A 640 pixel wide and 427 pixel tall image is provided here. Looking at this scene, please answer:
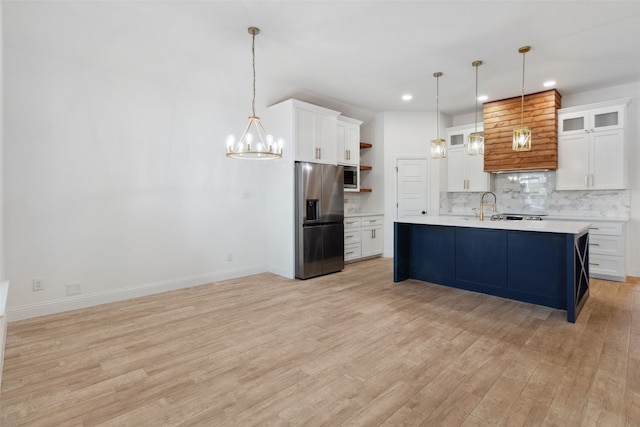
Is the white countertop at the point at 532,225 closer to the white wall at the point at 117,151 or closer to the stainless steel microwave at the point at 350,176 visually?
the stainless steel microwave at the point at 350,176

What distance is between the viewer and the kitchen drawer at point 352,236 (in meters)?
5.86

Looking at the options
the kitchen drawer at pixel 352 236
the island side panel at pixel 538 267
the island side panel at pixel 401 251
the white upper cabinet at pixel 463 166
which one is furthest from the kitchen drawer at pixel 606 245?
the kitchen drawer at pixel 352 236

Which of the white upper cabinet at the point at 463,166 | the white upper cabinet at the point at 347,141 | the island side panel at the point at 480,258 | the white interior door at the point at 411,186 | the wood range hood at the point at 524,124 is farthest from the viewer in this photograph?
the white interior door at the point at 411,186

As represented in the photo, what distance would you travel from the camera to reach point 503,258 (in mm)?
3730

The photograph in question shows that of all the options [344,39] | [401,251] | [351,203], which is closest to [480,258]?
[401,251]

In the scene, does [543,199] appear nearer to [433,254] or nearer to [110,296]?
[433,254]

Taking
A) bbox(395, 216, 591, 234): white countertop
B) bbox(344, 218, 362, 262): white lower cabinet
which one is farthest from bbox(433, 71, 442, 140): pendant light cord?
bbox(344, 218, 362, 262): white lower cabinet

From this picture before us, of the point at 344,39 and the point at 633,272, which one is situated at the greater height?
the point at 344,39

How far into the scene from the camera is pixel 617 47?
3760 mm

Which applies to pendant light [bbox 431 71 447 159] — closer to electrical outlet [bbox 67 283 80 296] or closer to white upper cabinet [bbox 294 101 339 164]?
white upper cabinet [bbox 294 101 339 164]

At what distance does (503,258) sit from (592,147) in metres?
2.81

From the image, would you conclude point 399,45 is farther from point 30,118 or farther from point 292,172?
point 30,118

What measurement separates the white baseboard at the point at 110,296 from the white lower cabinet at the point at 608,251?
5272 mm

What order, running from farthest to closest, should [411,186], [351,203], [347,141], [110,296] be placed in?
[351,203] < [411,186] < [347,141] < [110,296]
